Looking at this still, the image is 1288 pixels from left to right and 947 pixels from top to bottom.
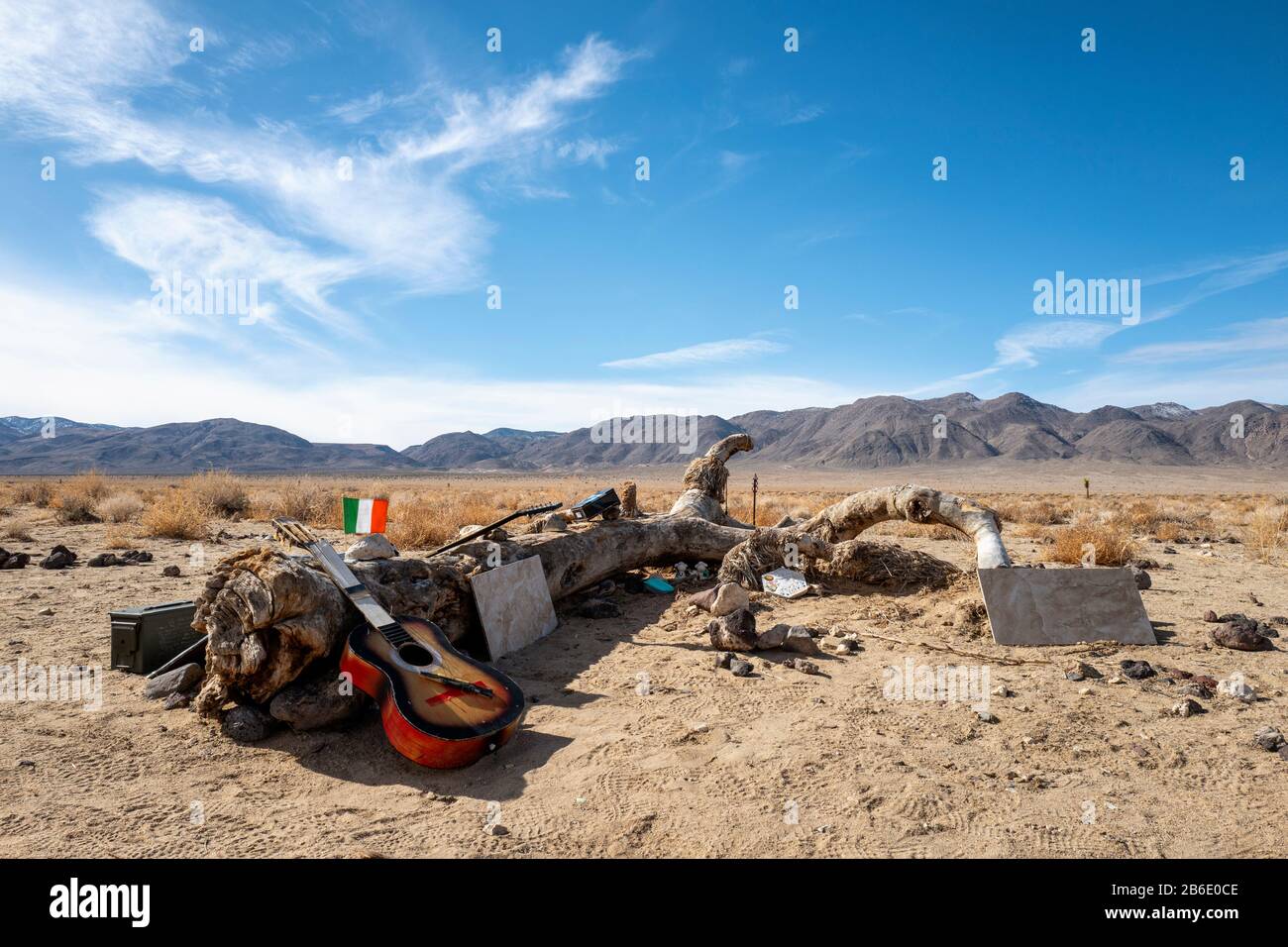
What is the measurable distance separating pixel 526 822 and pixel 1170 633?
616cm

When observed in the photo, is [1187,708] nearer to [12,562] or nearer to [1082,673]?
[1082,673]

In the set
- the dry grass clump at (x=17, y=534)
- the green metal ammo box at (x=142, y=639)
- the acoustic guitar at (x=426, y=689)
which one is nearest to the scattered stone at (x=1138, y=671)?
the acoustic guitar at (x=426, y=689)

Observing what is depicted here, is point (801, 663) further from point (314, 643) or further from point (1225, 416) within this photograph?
point (1225, 416)

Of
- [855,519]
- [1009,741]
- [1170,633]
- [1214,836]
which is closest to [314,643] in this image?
[1009,741]

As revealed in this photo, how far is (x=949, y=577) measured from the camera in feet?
25.5

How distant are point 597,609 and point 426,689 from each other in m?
3.52

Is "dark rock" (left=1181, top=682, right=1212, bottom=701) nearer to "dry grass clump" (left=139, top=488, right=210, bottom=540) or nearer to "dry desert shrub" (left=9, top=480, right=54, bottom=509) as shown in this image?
"dry grass clump" (left=139, top=488, right=210, bottom=540)

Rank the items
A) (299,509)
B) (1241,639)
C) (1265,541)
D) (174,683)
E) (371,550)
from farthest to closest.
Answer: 1. (299,509)
2. (1265,541)
3. (371,550)
4. (1241,639)
5. (174,683)

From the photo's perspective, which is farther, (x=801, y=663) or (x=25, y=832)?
(x=801, y=663)

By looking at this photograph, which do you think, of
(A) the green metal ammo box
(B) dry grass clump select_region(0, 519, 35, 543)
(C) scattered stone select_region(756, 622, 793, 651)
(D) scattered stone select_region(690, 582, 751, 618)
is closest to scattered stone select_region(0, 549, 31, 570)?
(B) dry grass clump select_region(0, 519, 35, 543)

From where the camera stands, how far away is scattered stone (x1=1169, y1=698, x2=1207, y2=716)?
4.49 metres

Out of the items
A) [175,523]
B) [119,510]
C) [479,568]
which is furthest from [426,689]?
[119,510]

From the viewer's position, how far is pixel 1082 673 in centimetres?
523

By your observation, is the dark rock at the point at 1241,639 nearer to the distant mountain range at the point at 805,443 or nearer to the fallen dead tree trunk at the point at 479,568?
the fallen dead tree trunk at the point at 479,568
